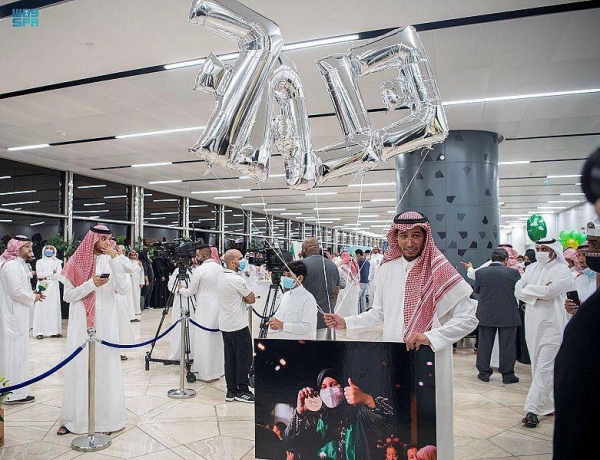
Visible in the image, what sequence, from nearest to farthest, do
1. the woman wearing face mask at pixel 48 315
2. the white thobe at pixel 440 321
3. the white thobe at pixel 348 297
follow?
the white thobe at pixel 440 321 < the woman wearing face mask at pixel 48 315 < the white thobe at pixel 348 297

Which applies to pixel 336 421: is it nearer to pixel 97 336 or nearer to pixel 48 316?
pixel 97 336

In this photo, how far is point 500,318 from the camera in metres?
5.50

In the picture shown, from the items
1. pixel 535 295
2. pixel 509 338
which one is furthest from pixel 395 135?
pixel 509 338

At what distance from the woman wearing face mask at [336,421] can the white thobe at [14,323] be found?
12.3 feet

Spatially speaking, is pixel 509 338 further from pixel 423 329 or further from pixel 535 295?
pixel 423 329

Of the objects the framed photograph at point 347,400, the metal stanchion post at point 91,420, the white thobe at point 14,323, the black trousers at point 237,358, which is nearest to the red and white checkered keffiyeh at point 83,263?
the metal stanchion post at point 91,420

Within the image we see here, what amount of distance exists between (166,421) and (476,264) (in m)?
5.38

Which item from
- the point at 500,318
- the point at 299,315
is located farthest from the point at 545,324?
the point at 299,315

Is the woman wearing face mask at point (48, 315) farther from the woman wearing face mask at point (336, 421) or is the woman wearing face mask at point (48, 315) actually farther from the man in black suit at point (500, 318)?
the woman wearing face mask at point (336, 421)

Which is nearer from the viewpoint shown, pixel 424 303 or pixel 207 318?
pixel 424 303

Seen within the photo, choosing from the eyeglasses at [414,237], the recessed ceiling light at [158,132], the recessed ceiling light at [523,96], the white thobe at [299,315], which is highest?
the recessed ceiling light at [523,96]

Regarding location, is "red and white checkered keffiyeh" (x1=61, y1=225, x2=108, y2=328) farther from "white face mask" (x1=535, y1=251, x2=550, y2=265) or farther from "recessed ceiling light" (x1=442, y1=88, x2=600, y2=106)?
"recessed ceiling light" (x1=442, y1=88, x2=600, y2=106)

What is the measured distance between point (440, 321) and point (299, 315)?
1632 millimetres

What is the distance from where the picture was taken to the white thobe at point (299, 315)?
13.0 feet
